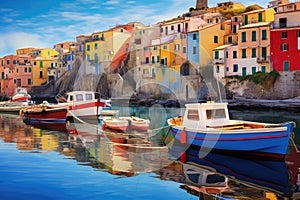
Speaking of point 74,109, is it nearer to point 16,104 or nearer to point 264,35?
point 16,104

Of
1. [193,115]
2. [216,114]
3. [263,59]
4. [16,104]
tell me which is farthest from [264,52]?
[16,104]

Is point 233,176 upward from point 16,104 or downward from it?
downward

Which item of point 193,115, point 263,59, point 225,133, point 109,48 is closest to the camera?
point 225,133

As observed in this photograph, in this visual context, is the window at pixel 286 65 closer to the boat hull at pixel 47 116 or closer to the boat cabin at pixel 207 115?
the boat hull at pixel 47 116

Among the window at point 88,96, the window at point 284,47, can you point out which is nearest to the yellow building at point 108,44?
the window at point 284,47

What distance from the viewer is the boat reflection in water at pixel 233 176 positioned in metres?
9.80

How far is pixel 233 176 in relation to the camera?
11.6 metres

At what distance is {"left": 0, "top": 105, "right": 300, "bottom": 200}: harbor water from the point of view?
9625mm

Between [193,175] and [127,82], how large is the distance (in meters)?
50.1

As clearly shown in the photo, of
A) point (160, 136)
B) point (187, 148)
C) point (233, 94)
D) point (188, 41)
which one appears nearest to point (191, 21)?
point (188, 41)

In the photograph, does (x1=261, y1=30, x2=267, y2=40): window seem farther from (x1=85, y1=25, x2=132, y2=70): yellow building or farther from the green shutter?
(x1=85, y1=25, x2=132, y2=70): yellow building

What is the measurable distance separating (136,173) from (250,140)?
4.89 meters

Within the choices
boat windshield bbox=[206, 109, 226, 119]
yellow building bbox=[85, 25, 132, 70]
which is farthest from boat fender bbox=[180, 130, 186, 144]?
yellow building bbox=[85, 25, 132, 70]

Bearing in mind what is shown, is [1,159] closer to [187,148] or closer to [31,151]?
[31,151]
